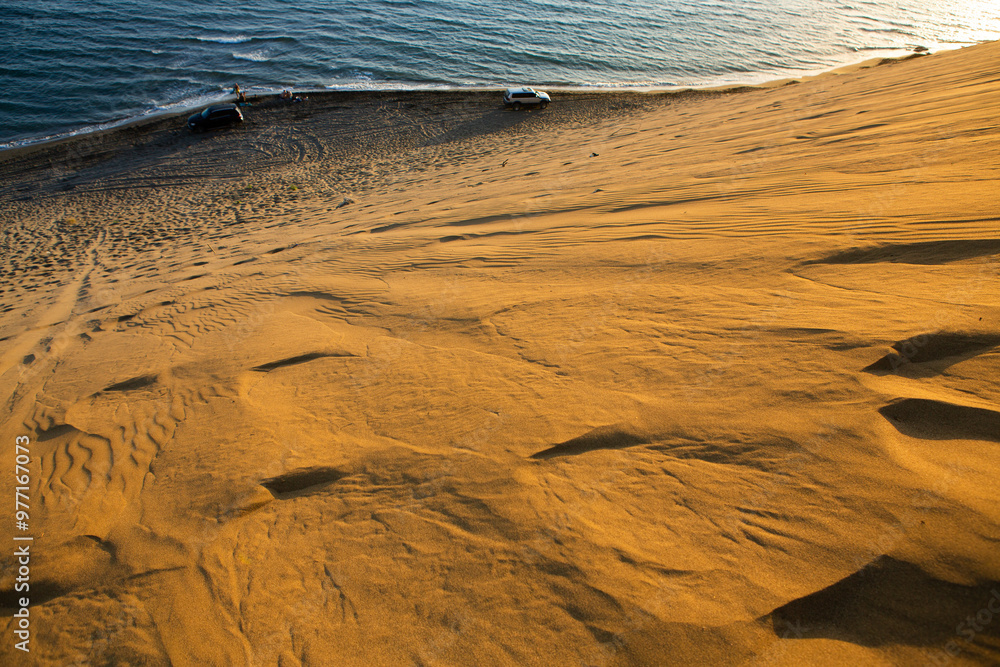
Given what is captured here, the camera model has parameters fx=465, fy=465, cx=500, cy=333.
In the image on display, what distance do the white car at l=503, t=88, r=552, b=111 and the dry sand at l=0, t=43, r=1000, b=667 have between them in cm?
1459

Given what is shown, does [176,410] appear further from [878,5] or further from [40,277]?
[878,5]

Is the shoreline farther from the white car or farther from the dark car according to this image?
the white car

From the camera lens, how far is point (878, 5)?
132ft

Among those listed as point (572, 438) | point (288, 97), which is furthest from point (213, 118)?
point (572, 438)

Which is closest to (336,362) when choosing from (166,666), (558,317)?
(558,317)

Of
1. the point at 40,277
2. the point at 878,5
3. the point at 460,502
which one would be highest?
the point at 878,5

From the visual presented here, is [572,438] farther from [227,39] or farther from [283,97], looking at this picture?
[227,39]

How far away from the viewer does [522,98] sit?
59.8 ft

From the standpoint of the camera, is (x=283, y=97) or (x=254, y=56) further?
(x=254, y=56)

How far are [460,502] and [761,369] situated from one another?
1.64 meters

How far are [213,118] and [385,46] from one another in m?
13.5

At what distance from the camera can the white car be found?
59.7 ft

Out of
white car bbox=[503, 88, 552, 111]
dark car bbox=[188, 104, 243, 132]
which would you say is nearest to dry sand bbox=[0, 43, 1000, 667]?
dark car bbox=[188, 104, 243, 132]

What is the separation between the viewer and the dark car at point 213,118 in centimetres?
1607
